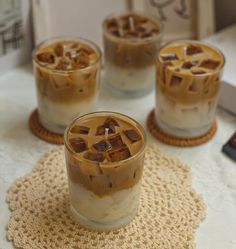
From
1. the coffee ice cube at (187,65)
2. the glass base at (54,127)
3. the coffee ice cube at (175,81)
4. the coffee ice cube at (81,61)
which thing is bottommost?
the glass base at (54,127)

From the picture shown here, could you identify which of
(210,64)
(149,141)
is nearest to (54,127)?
(149,141)

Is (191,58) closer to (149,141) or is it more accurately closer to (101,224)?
(149,141)

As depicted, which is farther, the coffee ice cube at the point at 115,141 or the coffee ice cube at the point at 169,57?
the coffee ice cube at the point at 169,57

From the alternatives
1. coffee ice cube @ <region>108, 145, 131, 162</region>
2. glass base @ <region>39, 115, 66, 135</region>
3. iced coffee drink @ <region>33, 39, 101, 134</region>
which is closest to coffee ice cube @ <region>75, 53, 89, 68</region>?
iced coffee drink @ <region>33, 39, 101, 134</region>

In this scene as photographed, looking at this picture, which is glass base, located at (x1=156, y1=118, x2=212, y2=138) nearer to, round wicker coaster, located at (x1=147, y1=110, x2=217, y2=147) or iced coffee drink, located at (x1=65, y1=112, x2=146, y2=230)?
round wicker coaster, located at (x1=147, y1=110, x2=217, y2=147)

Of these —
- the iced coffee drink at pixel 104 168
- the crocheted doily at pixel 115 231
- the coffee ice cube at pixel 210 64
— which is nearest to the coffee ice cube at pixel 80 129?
the iced coffee drink at pixel 104 168

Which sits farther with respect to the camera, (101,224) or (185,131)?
(185,131)

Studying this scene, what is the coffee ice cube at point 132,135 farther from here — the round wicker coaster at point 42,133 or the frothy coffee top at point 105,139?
the round wicker coaster at point 42,133

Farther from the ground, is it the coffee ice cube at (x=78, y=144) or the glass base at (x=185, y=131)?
the coffee ice cube at (x=78, y=144)
